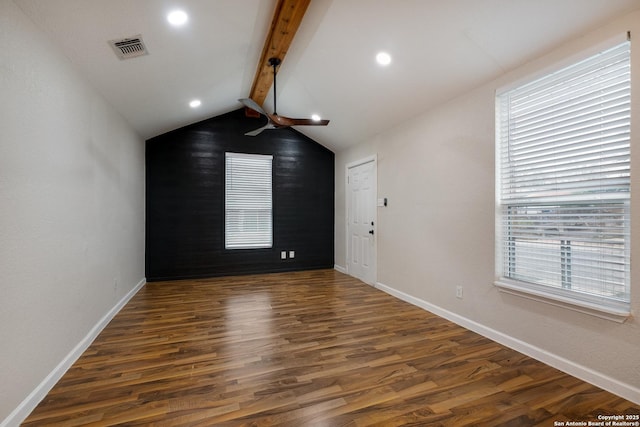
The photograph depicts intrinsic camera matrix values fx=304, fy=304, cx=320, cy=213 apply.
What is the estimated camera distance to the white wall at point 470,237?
2.03 metres

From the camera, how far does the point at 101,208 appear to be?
121 inches

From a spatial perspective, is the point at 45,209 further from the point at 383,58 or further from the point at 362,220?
the point at 362,220

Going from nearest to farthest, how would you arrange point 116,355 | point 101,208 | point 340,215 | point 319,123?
point 116,355, point 101,208, point 319,123, point 340,215

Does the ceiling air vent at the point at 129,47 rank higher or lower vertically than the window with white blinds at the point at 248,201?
higher

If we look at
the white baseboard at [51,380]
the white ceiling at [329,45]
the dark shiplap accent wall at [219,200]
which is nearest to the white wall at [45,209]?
the white baseboard at [51,380]

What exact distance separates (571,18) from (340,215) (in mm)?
4444

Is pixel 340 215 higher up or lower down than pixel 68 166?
lower down

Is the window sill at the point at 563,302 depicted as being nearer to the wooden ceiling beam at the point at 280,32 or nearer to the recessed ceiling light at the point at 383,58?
the recessed ceiling light at the point at 383,58

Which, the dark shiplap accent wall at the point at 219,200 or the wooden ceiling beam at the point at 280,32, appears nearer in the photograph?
the wooden ceiling beam at the point at 280,32

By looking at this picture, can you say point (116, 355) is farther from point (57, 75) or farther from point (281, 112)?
point (281, 112)

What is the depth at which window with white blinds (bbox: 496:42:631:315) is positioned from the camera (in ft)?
6.79

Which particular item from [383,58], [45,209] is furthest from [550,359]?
[45,209]

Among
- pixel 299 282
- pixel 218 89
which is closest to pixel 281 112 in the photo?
pixel 218 89

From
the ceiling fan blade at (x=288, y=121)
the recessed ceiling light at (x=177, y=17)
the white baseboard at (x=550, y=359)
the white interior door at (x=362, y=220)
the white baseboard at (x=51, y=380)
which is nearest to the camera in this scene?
the white baseboard at (x=51, y=380)
